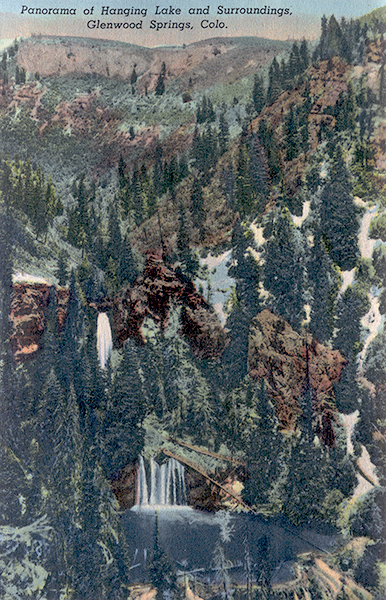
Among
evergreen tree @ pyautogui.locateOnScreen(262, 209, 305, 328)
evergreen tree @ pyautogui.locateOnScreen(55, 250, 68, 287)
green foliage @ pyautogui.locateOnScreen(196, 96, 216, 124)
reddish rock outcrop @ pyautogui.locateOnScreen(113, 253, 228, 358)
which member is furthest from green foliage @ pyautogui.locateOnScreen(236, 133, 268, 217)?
evergreen tree @ pyautogui.locateOnScreen(55, 250, 68, 287)

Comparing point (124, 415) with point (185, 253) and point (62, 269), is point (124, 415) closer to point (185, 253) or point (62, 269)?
point (62, 269)

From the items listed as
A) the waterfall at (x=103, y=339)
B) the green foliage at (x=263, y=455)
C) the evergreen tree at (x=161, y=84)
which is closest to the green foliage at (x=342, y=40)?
the evergreen tree at (x=161, y=84)

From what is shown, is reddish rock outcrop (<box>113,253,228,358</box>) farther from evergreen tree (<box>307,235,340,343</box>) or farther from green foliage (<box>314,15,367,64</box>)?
green foliage (<box>314,15,367,64</box>)

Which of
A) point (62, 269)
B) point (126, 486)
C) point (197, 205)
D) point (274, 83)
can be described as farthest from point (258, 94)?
point (126, 486)

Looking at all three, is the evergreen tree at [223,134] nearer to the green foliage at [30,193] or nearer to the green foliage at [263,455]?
the green foliage at [30,193]

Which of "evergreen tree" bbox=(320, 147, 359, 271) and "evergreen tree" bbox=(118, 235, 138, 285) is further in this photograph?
"evergreen tree" bbox=(118, 235, 138, 285)
